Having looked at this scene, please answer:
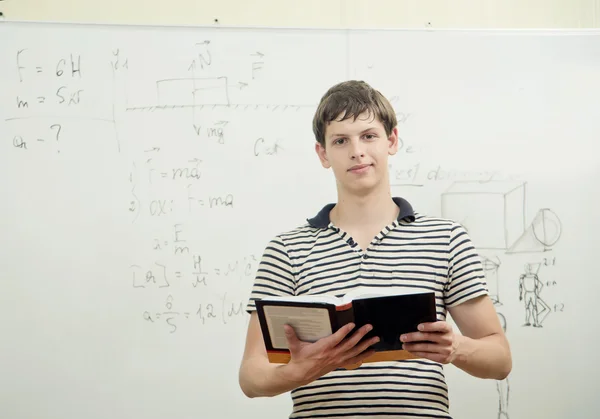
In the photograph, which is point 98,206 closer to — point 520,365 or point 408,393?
point 408,393

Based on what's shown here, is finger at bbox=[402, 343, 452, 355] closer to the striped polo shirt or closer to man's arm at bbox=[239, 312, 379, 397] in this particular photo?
man's arm at bbox=[239, 312, 379, 397]

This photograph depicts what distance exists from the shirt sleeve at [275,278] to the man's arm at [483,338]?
0.35 m

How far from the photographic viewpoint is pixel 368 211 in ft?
4.52

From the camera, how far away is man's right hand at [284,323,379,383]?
106 cm

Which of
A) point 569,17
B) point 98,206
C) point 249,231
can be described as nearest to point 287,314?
point 249,231

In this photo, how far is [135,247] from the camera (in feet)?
6.90

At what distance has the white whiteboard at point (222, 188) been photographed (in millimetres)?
2074

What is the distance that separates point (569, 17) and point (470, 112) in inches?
22.8

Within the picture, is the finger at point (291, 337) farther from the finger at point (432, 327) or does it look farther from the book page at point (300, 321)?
the finger at point (432, 327)

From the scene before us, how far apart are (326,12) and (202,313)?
117 cm

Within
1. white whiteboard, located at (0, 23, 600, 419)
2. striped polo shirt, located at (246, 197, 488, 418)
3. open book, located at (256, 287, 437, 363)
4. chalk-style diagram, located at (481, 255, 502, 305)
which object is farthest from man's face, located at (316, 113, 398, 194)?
chalk-style diagram, located at (481, 255, 502, 305)

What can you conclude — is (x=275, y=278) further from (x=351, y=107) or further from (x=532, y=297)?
(x=532, y=297)

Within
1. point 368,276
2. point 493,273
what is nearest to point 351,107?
point 368,276

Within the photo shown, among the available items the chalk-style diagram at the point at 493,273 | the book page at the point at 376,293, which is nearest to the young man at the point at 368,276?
the book page at the point at 376,293
